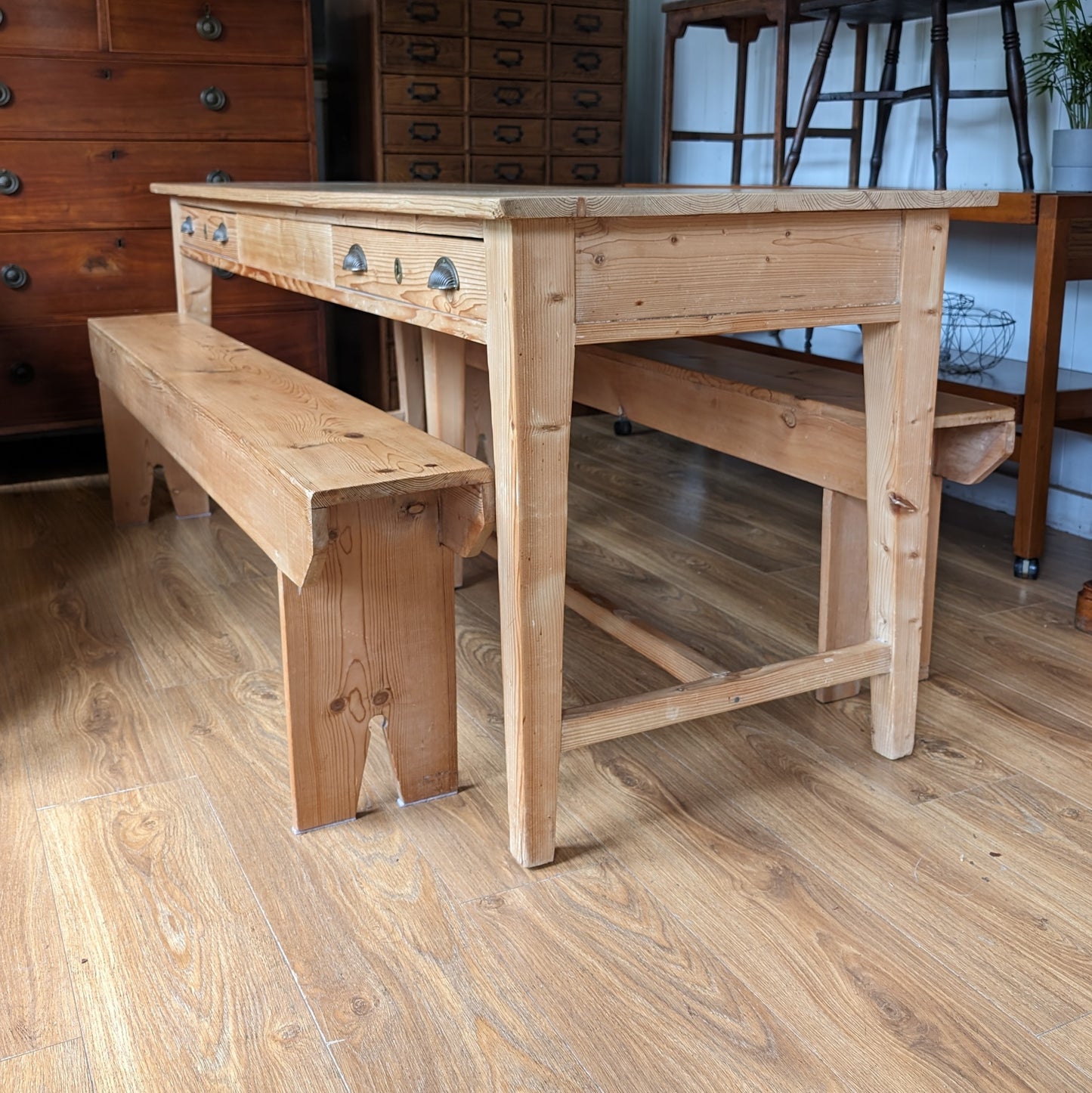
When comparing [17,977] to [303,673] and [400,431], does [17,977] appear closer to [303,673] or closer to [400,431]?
[303,673]

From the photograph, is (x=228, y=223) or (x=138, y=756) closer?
(x=138, y=756)

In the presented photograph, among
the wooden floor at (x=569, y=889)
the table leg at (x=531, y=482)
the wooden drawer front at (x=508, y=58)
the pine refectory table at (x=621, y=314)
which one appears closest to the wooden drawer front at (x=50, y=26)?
the wooden drawer front at (x=508, y=58)

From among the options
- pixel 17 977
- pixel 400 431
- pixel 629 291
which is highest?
pixel 629 291

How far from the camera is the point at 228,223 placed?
2.28 metres

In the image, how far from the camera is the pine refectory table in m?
1.28

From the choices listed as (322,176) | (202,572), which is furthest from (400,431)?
(322,176)

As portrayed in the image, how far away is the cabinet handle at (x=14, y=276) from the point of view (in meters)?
3.15

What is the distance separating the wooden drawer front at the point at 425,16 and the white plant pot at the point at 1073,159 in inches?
73.7

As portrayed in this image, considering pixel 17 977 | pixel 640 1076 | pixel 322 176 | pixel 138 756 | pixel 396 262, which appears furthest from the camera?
pixel 322 176

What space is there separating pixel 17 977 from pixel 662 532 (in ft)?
6.07

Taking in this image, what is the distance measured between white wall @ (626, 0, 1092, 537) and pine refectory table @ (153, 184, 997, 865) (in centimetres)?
142

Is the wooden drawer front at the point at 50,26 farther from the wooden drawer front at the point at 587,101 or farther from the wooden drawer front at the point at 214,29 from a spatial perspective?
the wooden drawer front at the point at 587,101

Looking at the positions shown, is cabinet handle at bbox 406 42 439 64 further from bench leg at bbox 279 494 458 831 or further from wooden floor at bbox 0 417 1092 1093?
bench leg at bbox 279 494 458 831

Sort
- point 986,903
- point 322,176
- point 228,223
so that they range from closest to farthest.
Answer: point 986,903, point 228,223, point 322,176
